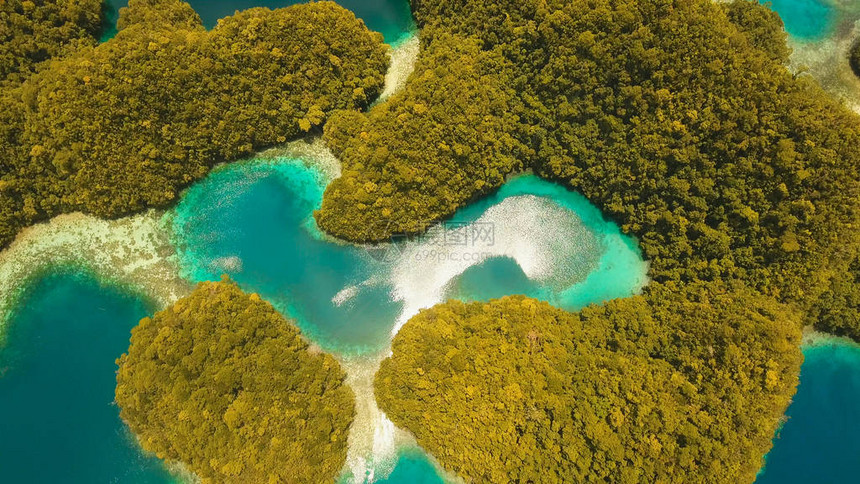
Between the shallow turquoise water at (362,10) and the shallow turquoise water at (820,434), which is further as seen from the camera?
the shallow turquoise water at (362,10)

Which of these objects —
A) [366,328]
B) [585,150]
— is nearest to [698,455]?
[585,150]

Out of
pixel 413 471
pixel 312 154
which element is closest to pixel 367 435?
pixel 413 471

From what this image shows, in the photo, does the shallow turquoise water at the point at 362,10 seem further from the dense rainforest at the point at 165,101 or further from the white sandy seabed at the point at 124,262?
the white sandy seabed at the point at 124,262

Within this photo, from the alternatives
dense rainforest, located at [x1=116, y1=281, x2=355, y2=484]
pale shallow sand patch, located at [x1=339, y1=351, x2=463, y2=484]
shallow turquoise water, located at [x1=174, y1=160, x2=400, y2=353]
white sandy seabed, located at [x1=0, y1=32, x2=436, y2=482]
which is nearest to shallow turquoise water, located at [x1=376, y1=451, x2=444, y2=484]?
pale shallow sand patch, located at [x1=339, y1=351, x2=463, y2=484]

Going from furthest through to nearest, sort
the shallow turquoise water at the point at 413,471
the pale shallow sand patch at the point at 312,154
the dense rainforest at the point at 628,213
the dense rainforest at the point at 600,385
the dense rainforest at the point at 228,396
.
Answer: the pale shallow sand patch at the point at 312,154 < the shallow turquoise water at the point at 413,471 < the dense rainforest at the point at 228,396 < the dense rainforest at the point at 628,213 < the dense rainforest at the point at 600,385

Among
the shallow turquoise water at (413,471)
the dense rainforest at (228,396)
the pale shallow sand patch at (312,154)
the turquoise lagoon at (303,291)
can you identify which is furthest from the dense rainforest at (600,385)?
the pale shallow sand patch at (312,154)

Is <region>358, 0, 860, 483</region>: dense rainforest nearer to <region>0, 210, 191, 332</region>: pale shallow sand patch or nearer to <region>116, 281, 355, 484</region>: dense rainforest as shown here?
<region>116, 281, 355, 484</region>: dense rainforest

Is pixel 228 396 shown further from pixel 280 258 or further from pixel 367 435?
pixel 280 258
